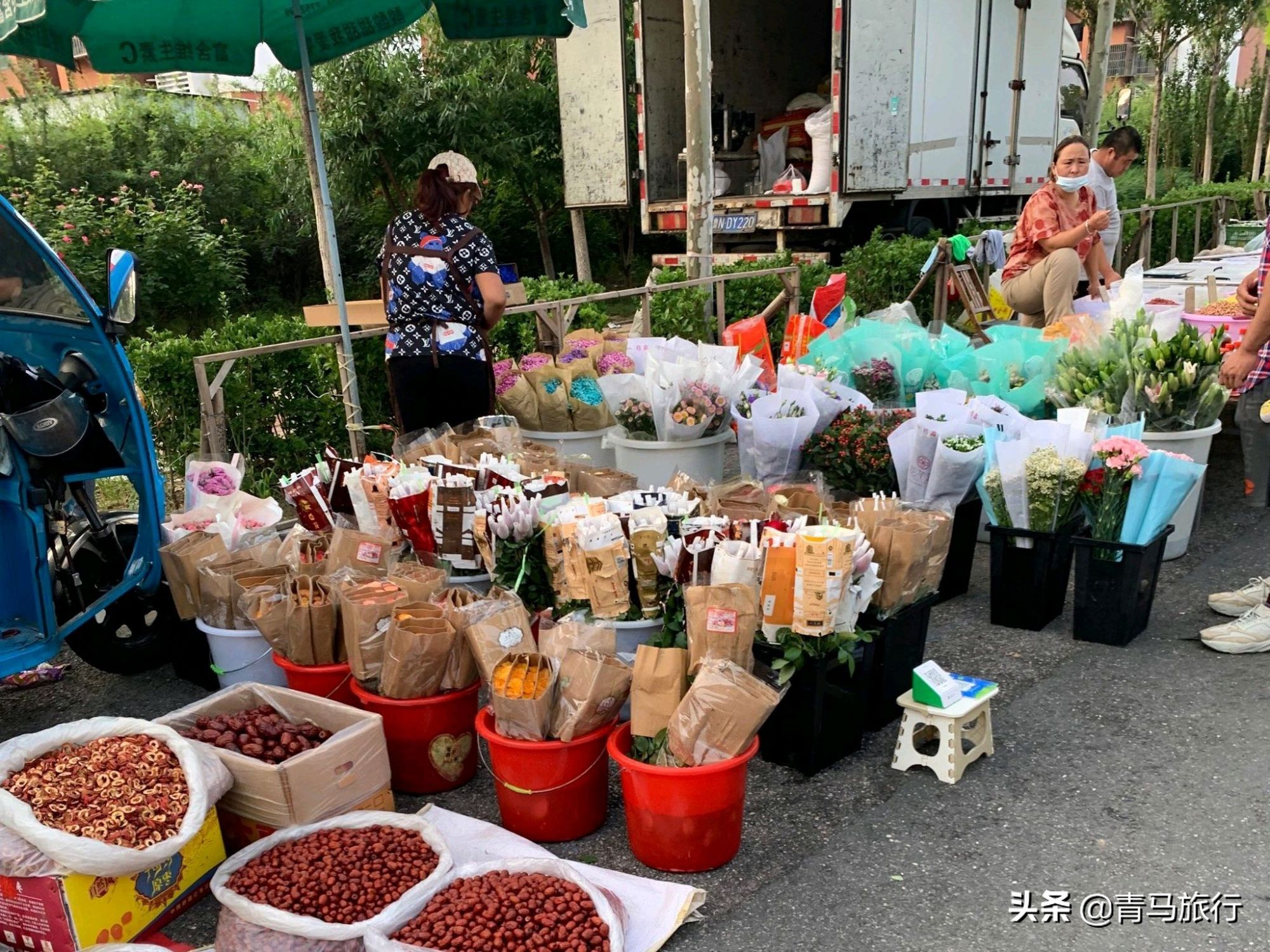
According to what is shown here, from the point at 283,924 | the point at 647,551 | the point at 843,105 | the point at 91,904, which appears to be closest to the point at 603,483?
the point at 647,551

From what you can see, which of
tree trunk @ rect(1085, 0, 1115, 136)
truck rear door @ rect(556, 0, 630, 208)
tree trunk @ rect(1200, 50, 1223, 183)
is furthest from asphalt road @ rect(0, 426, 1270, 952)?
tree trunk @ rect(1200, 50, 1223, 183)

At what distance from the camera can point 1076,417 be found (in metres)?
4.07

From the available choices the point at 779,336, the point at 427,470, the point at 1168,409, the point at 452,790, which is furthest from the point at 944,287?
the point at 452,790

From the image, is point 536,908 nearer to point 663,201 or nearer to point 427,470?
point 427,470

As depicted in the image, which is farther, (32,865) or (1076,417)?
(1076,417)

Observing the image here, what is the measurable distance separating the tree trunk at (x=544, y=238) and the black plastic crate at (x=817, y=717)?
44.3 ft

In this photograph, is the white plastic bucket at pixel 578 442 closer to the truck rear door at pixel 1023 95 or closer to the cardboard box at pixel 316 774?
the cardboard box at pixel 316 774

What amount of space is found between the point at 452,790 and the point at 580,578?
0.76 meters

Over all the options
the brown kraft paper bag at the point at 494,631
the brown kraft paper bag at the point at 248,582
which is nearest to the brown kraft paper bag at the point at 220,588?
the brown kraft paper bag at the point at 248,582

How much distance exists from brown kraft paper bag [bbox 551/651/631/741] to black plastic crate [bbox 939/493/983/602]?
214 cm

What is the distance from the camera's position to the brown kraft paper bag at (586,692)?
2645 mm

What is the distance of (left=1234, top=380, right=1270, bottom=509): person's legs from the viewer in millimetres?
3814

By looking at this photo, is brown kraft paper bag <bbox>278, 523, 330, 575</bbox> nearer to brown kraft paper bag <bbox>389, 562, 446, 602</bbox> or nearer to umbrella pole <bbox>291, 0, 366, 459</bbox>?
brown kraft paper bag <bbox>389, 562, 446, 602</bbox>

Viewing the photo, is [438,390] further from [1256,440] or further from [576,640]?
[1256,440]
